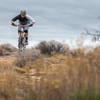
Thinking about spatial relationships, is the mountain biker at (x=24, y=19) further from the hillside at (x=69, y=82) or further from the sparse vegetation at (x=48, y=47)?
the hillside at (x=69, y=82)

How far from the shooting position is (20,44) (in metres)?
19.8

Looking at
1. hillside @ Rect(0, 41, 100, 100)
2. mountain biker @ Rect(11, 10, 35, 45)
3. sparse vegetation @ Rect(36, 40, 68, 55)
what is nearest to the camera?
hillside @ Rect(0, 41, 100, 100)

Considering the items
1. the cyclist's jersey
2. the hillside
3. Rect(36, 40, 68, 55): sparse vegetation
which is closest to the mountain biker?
the cyclist's jersey

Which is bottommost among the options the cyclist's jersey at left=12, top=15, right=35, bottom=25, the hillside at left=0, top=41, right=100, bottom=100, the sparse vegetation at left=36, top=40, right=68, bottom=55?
the hillside at left=0, top=41, right=100, bottom=100

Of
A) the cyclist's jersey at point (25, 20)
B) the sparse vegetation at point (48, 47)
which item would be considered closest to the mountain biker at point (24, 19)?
the cyclist's jersey at point (25, 20)

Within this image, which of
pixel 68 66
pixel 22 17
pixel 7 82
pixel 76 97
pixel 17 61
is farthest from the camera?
pixel 22 17

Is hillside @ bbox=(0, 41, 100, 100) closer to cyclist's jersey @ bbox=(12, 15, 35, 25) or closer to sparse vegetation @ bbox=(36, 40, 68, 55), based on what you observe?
cyclist's jersey @ bbox=(12, 15, 35, 25)

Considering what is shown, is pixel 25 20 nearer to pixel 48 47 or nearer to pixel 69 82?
pixel 48 47

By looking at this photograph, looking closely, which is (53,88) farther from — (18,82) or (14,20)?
(14,20)

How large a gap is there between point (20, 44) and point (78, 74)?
1455cm

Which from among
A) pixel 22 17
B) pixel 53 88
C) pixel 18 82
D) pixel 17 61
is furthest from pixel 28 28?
pixel 53 88

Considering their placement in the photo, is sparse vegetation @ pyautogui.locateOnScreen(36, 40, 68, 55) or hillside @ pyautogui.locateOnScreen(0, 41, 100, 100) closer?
hillside @ pyautogui.locateOnScreen(0, 41, 100, 100)

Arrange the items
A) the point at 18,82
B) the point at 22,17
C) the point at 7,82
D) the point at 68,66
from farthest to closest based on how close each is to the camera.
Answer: the point at 22,17 → the point at 18,82 → the point at 7,82 → the point at 68,66

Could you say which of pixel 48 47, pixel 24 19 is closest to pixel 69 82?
pixel 24 19
